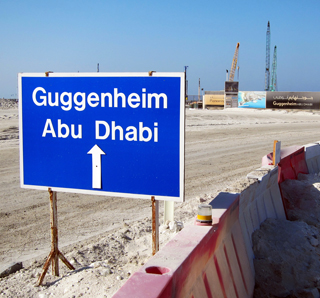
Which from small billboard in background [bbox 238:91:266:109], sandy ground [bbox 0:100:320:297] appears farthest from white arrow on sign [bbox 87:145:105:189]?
small billboard in background [bbox 238:91:266:109]

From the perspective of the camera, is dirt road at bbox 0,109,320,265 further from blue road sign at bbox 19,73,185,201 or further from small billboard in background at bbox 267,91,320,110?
small billboard in background at bbox 267,91,320,110

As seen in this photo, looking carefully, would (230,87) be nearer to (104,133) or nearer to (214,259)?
(104,133)

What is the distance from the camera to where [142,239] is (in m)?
6.08

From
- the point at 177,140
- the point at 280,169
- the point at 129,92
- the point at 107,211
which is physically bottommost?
the point at 107,211

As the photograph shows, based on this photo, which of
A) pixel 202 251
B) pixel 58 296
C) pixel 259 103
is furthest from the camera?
pixel 259 103

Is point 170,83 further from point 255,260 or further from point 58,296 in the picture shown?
point 255,260

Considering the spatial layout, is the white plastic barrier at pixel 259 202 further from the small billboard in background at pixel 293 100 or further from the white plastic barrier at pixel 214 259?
the small billboard in background at pixel 293 100

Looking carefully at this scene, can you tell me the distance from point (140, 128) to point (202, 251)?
1.18 metres

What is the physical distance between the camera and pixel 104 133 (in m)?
3.78

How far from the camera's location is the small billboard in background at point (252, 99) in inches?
2429

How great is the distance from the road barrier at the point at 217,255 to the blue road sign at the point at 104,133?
0.52 m

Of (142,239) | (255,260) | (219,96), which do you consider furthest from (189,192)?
(219,96)

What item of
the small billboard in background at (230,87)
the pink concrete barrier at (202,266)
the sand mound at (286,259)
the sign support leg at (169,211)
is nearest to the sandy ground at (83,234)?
the sign support leg at (169,211)

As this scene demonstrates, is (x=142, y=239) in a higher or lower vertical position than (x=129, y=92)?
lower
